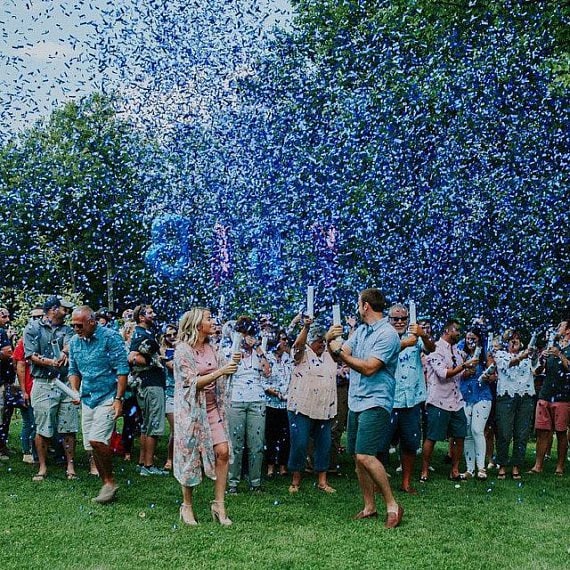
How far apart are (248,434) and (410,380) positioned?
166cm

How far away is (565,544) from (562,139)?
521 centimetres

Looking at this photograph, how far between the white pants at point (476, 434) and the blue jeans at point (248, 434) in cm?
256

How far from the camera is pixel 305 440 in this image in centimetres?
738

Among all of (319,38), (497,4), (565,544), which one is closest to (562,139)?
(497,4)

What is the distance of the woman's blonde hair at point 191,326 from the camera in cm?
593

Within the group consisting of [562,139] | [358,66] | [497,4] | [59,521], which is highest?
[497,4]

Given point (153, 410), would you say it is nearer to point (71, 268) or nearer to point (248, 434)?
point (248, 434)

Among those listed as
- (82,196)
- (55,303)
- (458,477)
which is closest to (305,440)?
(458,477)

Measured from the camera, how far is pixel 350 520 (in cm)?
602

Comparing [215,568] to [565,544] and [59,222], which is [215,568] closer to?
[565,544]

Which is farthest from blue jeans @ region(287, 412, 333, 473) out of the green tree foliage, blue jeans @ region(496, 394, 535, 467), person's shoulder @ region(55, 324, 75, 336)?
the green tree foliage

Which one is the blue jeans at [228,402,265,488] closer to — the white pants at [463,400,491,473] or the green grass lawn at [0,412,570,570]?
the green grass lawn at [0,412,570,570]

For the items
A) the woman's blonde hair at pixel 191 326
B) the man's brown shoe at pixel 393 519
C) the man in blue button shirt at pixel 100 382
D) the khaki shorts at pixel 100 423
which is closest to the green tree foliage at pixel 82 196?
the man in blue button shirt at pixel 100 382

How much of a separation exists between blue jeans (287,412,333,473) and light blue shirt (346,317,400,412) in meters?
1.51
